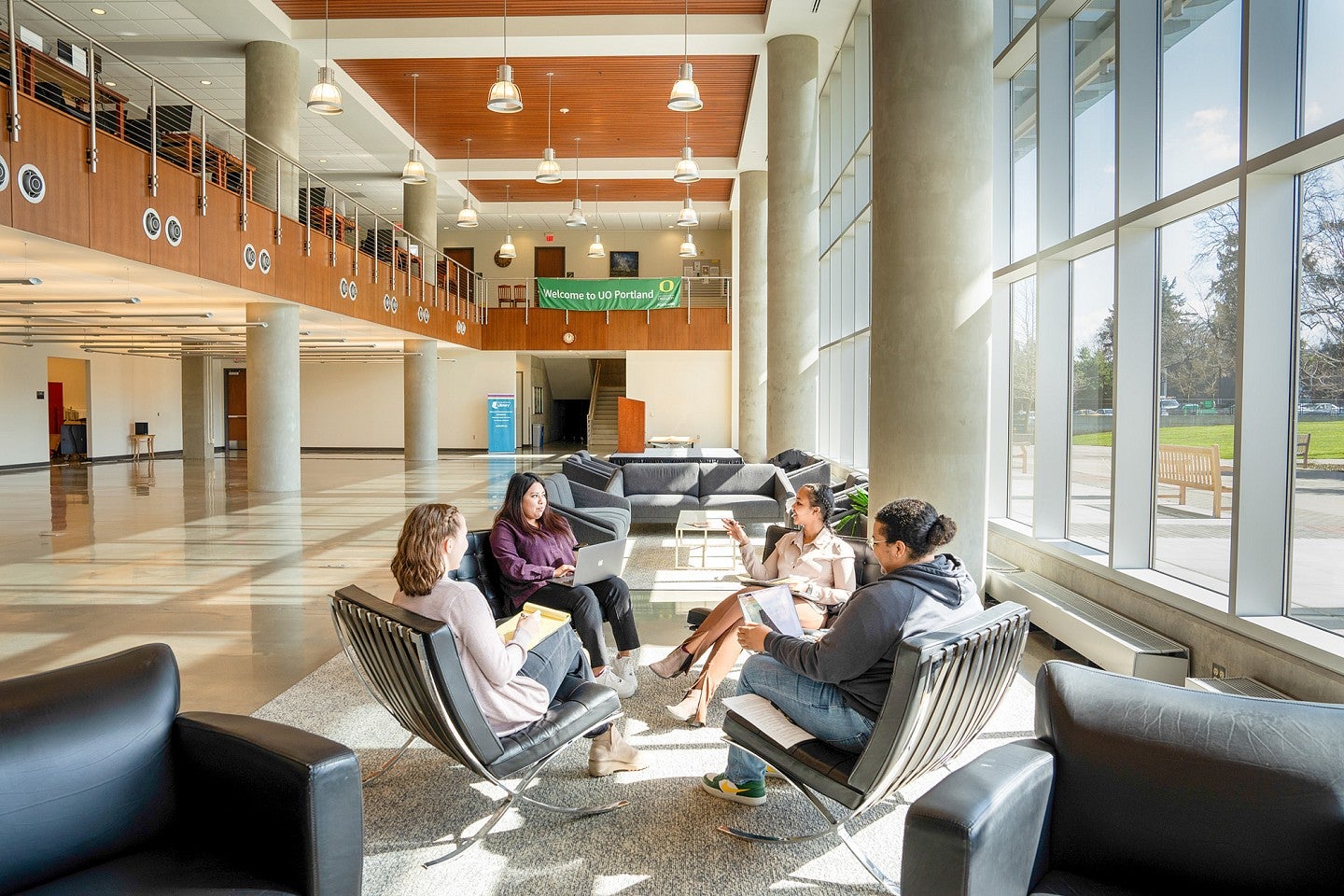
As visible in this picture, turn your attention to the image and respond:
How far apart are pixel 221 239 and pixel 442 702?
10337 millimetres

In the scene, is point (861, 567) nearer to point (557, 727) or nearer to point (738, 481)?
point (557, 727)

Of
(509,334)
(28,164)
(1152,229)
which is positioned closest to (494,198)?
(509,334)

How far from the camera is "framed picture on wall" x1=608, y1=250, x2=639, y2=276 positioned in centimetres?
2938

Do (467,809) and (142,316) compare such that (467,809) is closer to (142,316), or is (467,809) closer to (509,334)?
(142,316)

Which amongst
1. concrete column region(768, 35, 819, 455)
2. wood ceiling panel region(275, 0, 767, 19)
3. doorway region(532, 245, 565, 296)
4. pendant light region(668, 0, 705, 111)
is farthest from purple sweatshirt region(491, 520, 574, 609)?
doorway region(532, 245, 565, 296)

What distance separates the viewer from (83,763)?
1.99 metres

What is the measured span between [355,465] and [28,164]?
1306cm

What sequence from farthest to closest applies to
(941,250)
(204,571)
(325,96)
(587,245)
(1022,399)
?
(587,245), (325,96), (204,571), (1022,399), (941,250)

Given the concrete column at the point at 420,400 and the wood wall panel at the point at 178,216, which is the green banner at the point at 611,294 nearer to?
the concrete column at the point at 420,400

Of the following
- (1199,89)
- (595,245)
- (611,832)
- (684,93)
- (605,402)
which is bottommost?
(611,832)

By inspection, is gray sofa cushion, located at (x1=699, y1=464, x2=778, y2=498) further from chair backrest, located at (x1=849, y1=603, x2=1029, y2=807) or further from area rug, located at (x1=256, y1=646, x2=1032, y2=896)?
chair backrest, located at (x1=849, y1=603, x2=1029, y2=807)

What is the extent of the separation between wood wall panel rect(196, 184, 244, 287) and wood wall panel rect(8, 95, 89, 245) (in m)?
2.24

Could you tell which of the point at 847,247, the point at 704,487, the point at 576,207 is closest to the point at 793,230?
the point at 847,247

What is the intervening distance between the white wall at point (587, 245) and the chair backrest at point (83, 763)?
89.8 feet
